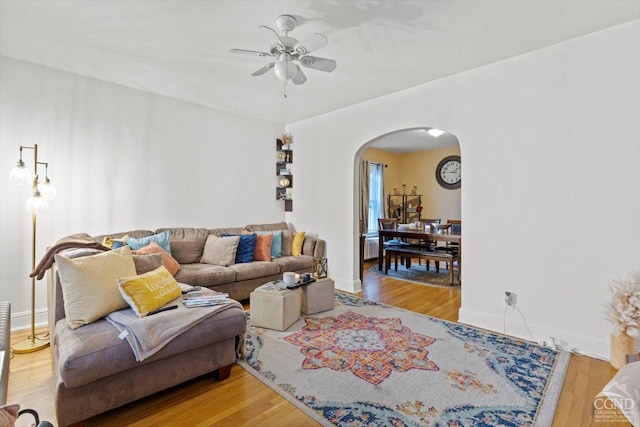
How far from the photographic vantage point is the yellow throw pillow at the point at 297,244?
4660 mm

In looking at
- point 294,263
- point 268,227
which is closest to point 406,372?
point 294,263

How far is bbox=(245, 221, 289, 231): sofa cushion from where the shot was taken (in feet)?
15.9

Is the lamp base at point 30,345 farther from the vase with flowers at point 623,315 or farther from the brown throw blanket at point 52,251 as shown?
the vase with flowers at point 623,315

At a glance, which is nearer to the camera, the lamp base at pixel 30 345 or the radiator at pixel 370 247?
the lamp base at pixel 30 345

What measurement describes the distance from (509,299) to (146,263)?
3.28 meters

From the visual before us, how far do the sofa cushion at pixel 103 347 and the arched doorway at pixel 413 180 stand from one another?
475 cm

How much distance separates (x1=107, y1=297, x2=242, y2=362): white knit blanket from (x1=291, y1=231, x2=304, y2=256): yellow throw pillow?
2583 millimetres

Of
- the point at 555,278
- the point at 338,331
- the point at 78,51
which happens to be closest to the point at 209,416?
the point at 338,331

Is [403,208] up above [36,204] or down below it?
above

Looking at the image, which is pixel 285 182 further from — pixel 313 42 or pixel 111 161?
pixel 313 42

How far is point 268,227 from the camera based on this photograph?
5.00 metres

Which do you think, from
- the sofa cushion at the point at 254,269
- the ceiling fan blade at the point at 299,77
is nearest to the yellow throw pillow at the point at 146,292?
the sofa cushion at the point at 254,269

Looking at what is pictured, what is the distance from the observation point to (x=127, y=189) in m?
3.79

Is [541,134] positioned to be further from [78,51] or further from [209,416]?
[78,51]
